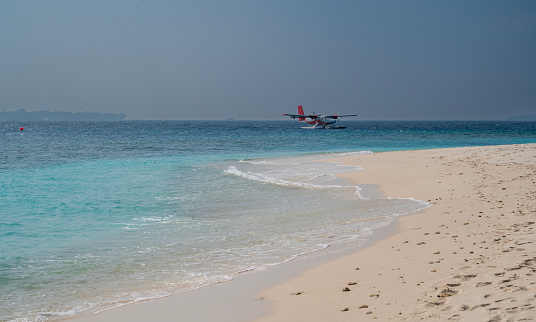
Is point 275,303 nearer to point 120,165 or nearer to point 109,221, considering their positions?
point 109,221

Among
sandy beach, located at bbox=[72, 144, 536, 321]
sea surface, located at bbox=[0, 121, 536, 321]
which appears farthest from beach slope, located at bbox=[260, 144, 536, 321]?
sea surface, located at bbox=[0, 121, 536, 321]

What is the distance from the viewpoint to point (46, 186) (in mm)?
19312

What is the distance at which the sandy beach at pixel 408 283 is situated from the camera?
190 inches

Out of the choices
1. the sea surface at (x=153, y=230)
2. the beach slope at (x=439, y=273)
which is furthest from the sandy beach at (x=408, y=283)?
the sea surface at (x=153, y=230)

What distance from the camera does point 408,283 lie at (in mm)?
5801

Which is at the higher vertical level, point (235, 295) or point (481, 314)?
point (481, 314)

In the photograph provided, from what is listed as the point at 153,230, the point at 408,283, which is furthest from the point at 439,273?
the point at 153,230

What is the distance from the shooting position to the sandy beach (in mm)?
4816

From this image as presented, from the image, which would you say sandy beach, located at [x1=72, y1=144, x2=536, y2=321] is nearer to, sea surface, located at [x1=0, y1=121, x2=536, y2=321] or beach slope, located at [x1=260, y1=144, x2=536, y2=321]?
beach slope, located at [x1=260, y1=144, x2=536, y2=321]

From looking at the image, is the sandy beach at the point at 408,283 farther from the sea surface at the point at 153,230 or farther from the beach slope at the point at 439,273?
the sea surface at the point at 153,230

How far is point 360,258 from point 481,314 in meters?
3.37

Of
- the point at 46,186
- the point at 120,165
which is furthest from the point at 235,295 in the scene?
the point at 120,165

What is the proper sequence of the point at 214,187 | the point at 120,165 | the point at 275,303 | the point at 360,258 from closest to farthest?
the point at 275,303, the point at 360,258, the point at 214,187, the point at 120,165

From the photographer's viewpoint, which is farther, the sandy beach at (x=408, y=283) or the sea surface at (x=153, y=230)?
the sea surface at (x=153, y=230)
